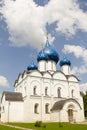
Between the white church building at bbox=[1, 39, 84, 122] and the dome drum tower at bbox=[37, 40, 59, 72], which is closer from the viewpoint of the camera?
the white church building at bbox=[1, 39, 84, 122]

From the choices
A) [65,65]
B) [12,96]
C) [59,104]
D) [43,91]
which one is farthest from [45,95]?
[65,65]

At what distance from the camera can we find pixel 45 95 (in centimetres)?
3441

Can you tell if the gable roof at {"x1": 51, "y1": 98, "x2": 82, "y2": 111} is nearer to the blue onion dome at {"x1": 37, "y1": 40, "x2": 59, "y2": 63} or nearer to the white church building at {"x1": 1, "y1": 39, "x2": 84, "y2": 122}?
the white church building at {"x1": 1, "y1": 39, "x2": 84, "y2": 122}

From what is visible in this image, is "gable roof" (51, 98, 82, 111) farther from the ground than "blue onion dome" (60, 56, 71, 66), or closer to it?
closer to it

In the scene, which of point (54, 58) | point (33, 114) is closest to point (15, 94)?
point (33, 114)

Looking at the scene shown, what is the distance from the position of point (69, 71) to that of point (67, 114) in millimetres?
9973

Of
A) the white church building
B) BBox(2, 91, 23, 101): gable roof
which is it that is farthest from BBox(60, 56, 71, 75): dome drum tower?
BBox(2, 91, 23, 101): gable roof

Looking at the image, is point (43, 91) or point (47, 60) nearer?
point (43, 91)

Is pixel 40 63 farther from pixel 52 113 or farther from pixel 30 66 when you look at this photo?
pixel 52 113

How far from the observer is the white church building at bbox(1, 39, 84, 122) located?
105ft

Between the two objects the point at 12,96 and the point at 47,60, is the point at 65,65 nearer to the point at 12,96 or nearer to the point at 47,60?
the point at 47,60

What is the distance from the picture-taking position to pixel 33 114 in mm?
32281

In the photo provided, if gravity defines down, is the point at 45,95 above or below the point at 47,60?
below

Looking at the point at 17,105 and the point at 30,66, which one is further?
the point at 30,66
